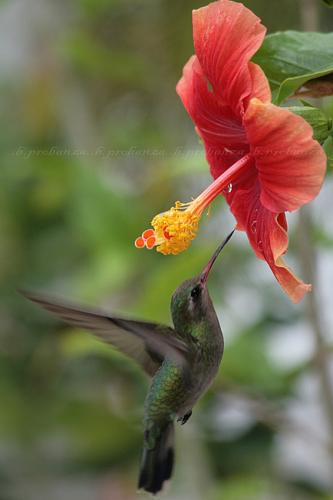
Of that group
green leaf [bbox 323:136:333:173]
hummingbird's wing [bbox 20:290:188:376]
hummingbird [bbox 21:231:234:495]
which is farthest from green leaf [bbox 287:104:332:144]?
hummingbird's wing [bbox 20:290:188:376]

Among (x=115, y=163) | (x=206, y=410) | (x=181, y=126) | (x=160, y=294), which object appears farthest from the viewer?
(x=115, y=163)

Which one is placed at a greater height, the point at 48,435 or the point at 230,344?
the point at 230,344

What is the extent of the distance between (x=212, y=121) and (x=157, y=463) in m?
0.39

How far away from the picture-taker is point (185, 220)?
31.3 inches

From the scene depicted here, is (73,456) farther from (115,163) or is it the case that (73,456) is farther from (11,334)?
(115,163)

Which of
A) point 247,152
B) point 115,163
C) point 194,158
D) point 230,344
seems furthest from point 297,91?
point 115,163

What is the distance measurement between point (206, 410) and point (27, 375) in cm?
47

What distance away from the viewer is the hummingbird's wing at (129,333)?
85 cm

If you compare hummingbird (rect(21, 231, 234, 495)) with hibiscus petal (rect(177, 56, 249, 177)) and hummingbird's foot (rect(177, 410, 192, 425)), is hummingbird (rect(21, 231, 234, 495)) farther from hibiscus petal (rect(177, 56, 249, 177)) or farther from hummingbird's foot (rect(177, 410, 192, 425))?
hibiscus petal (rect(177, 56, 249, 177))

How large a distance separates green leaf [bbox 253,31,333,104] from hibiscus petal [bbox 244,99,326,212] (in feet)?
0.14

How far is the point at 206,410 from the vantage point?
2.31 m

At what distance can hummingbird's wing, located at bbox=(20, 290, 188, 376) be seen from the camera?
846mm

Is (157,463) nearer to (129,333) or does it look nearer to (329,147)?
(129,333)

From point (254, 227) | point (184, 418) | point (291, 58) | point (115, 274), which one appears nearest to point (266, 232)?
point (254, 227)
